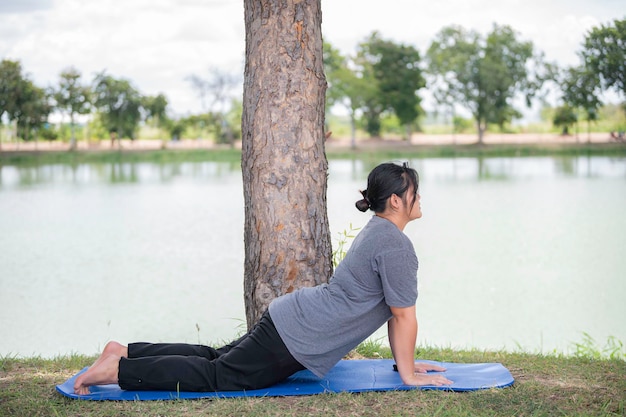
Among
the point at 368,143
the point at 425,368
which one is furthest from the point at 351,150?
the point at 425,368

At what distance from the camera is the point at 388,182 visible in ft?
9.81

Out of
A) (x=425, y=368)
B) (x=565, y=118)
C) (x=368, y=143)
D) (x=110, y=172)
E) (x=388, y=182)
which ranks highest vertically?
(x=565, y=118)

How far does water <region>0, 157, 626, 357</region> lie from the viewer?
7355 mm

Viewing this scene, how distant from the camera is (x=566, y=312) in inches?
307

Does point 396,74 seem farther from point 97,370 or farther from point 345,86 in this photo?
point 97,370

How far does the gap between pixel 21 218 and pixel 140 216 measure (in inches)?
89.2

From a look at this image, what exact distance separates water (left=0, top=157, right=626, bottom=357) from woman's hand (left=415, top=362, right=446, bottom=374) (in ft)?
5.21

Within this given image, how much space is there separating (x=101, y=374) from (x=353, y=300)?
103 cm

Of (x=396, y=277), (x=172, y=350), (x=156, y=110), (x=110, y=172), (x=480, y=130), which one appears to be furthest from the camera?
(x=156, y=110)

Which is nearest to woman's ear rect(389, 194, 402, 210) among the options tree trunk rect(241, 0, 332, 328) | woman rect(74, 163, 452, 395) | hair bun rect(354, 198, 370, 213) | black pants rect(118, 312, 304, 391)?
woman rect(74, 163, 452, 395)

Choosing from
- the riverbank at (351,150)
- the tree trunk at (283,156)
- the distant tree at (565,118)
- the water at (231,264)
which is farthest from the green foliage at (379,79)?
the tree trunk at (283,156)

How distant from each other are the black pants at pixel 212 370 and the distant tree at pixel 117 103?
36.1 metres

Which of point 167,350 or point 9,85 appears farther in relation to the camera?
point 9,85

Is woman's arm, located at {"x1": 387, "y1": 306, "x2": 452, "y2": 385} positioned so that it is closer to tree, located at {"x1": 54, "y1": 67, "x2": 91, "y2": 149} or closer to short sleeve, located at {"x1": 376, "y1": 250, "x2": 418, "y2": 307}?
short sleeve, located at {"x1": 376, "y1": 250, "x2": 418, "y2": 307}
